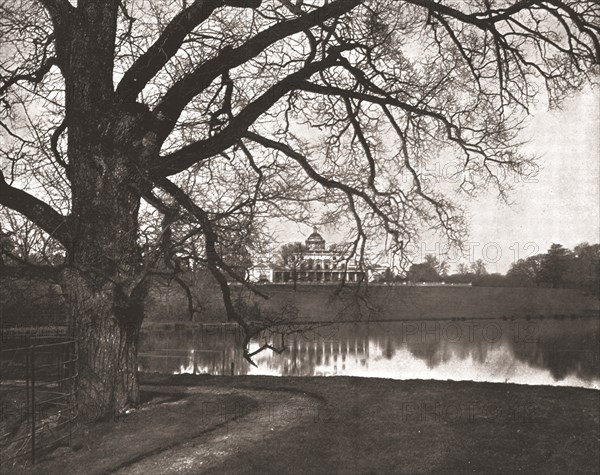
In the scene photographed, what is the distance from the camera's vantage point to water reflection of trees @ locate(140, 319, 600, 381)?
816 inches

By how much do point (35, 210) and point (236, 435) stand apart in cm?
454

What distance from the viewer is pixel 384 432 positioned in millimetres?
7258

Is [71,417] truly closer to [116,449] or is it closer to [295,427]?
[116,449]

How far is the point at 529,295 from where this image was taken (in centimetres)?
4550

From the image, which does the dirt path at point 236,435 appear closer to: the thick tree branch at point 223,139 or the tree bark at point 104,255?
the tree bark at point 104,255

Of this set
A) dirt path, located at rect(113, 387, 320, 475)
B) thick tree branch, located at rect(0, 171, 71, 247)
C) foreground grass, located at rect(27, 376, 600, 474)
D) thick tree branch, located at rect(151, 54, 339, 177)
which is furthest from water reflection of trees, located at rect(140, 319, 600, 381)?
thick tree branch, located at rect(151, 54, 339, 177)

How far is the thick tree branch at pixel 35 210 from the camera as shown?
862cm

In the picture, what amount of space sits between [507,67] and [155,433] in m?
8.87

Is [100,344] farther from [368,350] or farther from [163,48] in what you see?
[368,350]

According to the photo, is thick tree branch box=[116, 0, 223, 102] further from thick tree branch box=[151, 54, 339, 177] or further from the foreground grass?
the foreground grass

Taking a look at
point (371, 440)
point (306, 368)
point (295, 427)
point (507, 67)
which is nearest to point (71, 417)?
point (295, 427)

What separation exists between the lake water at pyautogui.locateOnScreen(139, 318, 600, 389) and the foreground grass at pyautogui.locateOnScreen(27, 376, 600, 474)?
→ 18.0 feet

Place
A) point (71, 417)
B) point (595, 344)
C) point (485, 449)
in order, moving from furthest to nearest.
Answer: point (595, 344) → point (71, 417) → point (485, 449)

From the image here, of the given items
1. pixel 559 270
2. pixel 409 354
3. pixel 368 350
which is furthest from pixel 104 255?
pixel 559 270
